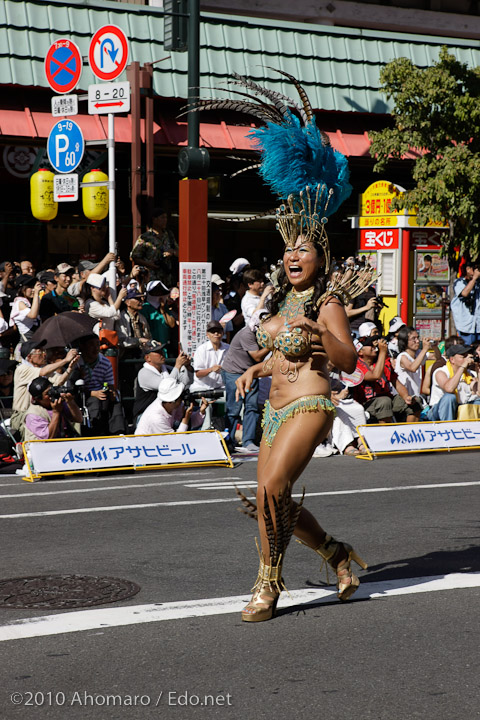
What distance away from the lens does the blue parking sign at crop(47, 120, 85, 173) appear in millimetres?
15531

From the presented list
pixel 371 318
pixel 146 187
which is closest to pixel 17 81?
pixel 146 187

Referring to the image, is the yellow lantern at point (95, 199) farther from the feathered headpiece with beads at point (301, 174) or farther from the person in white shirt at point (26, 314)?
the feathered headpiece with beads at point (301, 174)

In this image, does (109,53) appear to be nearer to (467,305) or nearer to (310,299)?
(467,305)

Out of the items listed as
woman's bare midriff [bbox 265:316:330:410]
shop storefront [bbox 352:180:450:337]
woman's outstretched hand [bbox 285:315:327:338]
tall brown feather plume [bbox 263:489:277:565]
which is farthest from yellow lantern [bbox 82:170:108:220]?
tall brown feather plume [bbox 263:489:277:565]

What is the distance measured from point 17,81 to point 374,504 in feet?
37.4

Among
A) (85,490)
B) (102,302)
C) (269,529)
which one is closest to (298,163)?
(269,529)

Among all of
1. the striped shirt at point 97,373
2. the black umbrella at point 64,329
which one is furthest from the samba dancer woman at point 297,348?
the striped shirt at point 97,373

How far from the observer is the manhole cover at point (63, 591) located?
20.6 feet

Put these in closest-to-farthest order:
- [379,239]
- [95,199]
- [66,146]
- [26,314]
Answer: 1. [26,314]
2. [66,146]
3. [95,199]
4. [379,239]

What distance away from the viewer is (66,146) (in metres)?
15.7

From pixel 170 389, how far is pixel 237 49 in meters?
10.1

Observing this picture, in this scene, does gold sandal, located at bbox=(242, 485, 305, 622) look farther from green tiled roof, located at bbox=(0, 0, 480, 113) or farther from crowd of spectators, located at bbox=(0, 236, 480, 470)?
green tiled roof, located at bbox=(0, 0, 480, 113)

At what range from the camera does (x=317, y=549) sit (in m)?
6.36

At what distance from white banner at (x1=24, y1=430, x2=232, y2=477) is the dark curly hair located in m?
5.45
